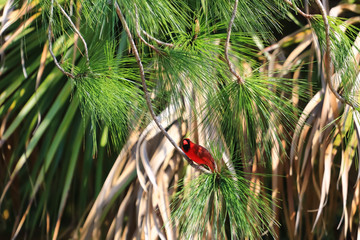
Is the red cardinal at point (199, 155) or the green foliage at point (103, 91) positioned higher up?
the green foliage at point (103, 91)

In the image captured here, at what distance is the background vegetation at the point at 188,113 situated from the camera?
30.1 inches

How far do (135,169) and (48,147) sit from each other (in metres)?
0.34

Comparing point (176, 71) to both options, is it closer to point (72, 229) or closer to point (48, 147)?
point (48, 147)

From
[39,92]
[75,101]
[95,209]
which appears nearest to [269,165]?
[95,209]

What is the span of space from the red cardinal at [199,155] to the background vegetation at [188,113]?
0.06 ft

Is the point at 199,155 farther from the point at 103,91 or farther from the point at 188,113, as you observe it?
the point at 188,113

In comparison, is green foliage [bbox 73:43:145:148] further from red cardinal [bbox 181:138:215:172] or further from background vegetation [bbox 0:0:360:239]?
red cardinal [bbox 181:138:215:172]

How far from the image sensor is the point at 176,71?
806mm

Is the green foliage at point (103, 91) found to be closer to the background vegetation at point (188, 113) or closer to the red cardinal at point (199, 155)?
the background vegetation at point (188, 113)

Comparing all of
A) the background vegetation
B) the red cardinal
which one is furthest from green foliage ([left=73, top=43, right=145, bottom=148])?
the red cardinal

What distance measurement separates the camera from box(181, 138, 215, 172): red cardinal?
0.77 m

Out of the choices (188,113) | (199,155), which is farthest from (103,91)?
(188,113)

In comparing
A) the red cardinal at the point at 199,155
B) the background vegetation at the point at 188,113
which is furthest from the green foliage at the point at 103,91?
the red cardinal at the point at 199,155

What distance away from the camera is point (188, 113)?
115cm
